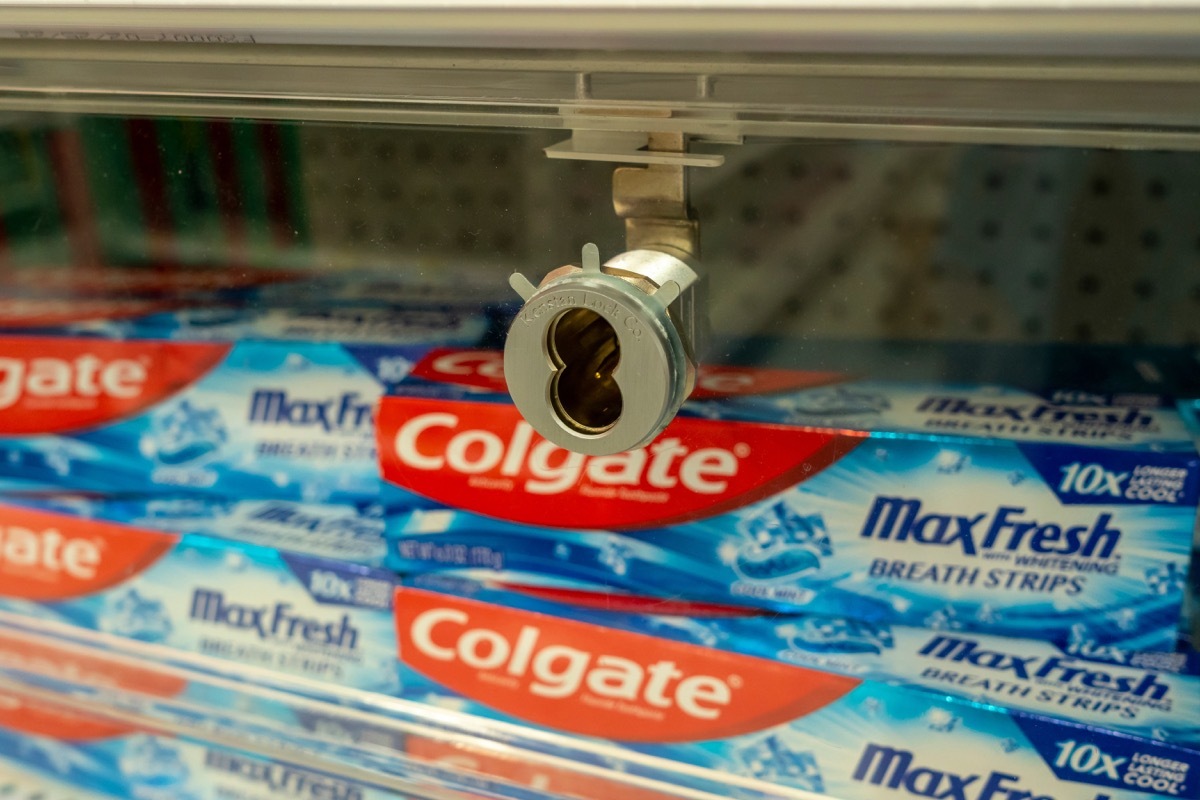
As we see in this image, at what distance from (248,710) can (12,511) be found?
32 centimetres

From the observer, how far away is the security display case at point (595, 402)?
1.65ft

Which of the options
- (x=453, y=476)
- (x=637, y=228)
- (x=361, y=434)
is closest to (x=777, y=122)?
(x=637, y=228)

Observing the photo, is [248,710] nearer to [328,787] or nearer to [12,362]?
[328,787]

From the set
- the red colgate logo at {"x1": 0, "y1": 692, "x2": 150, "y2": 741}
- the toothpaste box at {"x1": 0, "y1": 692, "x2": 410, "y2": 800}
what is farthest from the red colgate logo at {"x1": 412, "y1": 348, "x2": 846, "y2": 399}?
the red colgate logo at {"x1": 0, "y1": 692, "x2": 150, "y2": 741}

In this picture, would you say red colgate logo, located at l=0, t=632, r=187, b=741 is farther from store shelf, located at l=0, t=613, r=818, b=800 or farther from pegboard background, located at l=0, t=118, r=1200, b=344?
pegboard background, located at l=0, t=118, r=1200, b=344

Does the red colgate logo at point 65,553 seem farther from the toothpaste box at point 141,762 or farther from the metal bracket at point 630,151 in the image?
the metal bracket at point 630,151

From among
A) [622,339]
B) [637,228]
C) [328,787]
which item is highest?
[637,228]

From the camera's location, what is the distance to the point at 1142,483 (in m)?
0.65

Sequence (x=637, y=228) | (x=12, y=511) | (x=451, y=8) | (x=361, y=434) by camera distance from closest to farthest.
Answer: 1. (x=451, y=8)
2. (x=637, y=228)
3. (x=361, y=434)
4. (x=12, y=511)

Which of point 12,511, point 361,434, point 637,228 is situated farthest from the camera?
point 12,511

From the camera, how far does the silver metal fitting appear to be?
1.62 feet

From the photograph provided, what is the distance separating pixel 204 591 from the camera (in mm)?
918

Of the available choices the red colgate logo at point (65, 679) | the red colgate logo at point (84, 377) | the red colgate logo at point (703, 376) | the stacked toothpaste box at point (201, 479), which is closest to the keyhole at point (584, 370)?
the red colgate logo at point (703, 376)

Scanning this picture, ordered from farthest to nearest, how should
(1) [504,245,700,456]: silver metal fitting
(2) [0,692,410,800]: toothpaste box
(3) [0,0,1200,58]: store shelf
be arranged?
(2) [0,692,410,800]: toothpaste box < (1) [504,245,700,456]: silver metal fitting < (3) [0,0,1200,58]: store shelf
